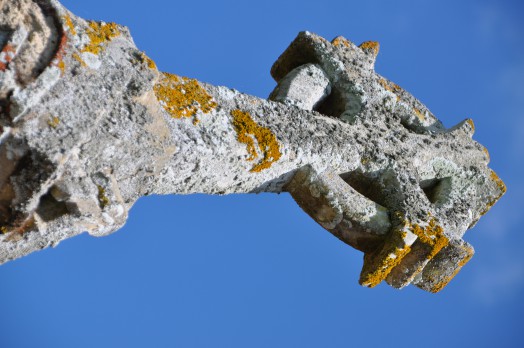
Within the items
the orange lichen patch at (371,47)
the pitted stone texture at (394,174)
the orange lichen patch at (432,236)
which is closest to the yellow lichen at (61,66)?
the pitted stone texture at (394,174)

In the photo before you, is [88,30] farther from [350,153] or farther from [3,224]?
[350,153]

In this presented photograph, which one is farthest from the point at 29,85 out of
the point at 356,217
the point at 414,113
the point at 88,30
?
the point at 414,113

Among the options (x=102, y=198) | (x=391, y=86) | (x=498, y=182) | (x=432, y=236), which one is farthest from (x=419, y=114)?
(x=102, y=198)

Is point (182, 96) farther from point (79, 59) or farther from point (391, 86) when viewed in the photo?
point (391, 86)

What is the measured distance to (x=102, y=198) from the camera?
3285 millimetres

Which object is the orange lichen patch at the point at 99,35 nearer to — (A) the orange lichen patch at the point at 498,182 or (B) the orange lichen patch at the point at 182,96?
(B) the orange lichen patch at the point at 182,96

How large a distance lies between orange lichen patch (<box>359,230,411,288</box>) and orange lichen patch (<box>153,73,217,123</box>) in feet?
5.31

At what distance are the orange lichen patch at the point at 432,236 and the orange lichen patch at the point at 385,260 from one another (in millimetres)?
135

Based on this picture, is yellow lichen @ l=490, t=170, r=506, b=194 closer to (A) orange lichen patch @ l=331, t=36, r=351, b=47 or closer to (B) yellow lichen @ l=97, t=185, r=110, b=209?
(A) orange lichen patch @ l=331, t=36, r=351, b=47

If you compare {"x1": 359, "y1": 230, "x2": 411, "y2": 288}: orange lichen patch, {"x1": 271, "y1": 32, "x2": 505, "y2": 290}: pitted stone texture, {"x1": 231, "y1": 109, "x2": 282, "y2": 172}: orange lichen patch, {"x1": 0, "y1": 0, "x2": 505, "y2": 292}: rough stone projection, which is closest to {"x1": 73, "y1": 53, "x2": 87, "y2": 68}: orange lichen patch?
{"x1": 0, "y1": 0, "x2": 505, "y2": 292}: rough stone projection

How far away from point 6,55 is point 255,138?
165 cm

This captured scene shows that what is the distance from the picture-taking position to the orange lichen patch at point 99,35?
3359 mm

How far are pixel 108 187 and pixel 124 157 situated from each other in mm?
188

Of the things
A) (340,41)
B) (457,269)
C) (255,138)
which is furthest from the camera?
(340,41)
